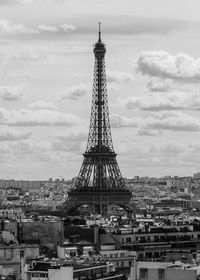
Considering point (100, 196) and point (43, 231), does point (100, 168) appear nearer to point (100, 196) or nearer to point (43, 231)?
point (100, 196)

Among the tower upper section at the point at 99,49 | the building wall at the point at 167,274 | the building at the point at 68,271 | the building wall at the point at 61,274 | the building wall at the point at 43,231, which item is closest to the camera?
the building wall at the point at 167,274

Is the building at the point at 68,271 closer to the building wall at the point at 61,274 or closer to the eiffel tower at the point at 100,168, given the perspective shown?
the building wall at the point at 61,274

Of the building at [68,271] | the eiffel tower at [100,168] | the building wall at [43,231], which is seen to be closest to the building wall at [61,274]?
the building at [68,271]

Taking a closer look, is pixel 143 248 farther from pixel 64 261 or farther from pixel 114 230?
pixel 64 261

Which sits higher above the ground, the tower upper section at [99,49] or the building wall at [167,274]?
the tower upper section at [99,49]

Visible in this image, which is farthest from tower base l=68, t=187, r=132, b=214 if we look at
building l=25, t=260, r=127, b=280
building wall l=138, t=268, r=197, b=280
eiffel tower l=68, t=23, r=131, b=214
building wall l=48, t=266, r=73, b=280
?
building wall l=48, t=266, r=73, b=280

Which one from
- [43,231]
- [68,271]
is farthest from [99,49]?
[68,271]

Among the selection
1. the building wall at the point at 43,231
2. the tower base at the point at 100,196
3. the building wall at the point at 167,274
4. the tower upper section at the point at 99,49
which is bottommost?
the building wall at the point at 167,274

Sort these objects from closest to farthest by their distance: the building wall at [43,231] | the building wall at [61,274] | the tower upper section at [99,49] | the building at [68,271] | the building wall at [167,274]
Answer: the building wall at [167,274]
the building wall at [61,274]
the building at [68,271]
the building wall at [43,231]
the tower upper section at [99,49]

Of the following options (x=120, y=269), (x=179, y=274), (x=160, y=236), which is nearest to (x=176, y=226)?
(x=160, y=236)
